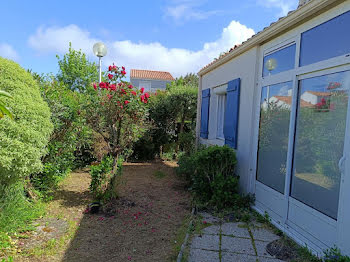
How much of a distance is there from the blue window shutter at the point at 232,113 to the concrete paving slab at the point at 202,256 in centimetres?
261

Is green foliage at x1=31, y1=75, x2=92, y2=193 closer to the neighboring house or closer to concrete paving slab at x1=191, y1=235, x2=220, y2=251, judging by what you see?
concrete paving slab at x1=191, y1=235, x2=220, y2=251

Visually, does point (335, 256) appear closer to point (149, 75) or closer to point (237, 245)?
point (237, 245)

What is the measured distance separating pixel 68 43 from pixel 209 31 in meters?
17.6

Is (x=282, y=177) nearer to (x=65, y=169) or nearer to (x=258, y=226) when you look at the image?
(x=258, y=226)

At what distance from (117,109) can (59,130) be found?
1338mm

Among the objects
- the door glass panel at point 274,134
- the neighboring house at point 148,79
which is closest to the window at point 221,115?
the door glass panel at point 274,134

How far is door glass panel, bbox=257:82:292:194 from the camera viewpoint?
3.71 metres

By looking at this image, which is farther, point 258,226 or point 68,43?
point 68,43

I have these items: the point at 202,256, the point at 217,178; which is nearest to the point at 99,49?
the point at 217,178

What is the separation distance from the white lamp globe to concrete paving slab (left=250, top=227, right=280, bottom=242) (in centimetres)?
637

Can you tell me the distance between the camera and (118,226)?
3.89m

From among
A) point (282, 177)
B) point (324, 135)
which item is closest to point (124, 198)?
point (282, 177)

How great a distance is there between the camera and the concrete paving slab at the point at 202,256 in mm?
2873

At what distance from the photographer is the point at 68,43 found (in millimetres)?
21531
